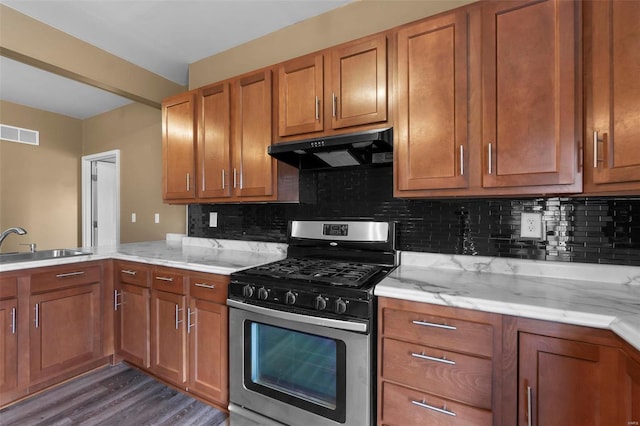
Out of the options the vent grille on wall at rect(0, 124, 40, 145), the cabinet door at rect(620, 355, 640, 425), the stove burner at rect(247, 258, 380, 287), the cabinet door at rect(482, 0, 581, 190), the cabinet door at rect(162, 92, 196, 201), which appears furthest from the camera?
the vent grille on wall at rect(0, 124, 40, 145)

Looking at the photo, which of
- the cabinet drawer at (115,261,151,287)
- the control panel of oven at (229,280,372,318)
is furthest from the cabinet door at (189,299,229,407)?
the cabinet drawer at (115,261,151,287)

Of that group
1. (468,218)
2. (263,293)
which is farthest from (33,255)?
(468,218)

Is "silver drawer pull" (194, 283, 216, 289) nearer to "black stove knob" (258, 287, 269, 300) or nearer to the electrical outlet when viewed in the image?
"black stove knob" (258, 287, 269, 300)

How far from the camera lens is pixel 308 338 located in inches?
58.6

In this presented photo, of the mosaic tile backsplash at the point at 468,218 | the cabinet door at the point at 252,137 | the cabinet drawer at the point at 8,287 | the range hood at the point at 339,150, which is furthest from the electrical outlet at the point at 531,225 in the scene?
the cabinet drawer at the point at 8,287

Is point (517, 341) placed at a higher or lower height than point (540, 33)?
lower

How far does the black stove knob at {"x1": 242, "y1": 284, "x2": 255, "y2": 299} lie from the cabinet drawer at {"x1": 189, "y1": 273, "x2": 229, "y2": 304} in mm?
175

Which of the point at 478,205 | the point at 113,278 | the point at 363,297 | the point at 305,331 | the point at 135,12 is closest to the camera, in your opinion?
the point at 363,297

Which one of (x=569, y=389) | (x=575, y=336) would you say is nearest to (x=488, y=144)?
(x=575, y=336)

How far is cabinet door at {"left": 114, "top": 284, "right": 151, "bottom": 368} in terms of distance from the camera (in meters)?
2.12

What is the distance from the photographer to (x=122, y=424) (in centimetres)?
171

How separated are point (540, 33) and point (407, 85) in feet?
1.90

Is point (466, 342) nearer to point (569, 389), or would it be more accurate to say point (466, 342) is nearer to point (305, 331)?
point (569, 389)

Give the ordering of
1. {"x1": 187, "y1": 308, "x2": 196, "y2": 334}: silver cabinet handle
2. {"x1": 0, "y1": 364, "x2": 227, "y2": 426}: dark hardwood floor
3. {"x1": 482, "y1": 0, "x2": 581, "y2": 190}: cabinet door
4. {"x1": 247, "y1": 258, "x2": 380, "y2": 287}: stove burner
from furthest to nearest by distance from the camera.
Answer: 1. {"x1": 187, "y1": 308, "x2": 196, "y2": 334}: silver cabinet handle
2. {"x1": 0, "y1": 364, "x2": 227, "y2": 426}: dark hardwood floor
3. {"x1": 247, "y1": 258, "x2": 380, "y2": 287}: stove burner
4. {"x1": 482, "y1": 0, "x2": 581, "y2": 190}: cabinet door
